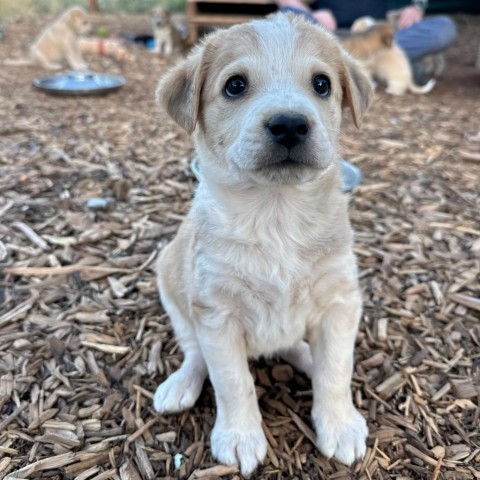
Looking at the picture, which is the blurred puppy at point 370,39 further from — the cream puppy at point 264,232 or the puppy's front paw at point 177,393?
the puppy's front paw at point 177,393

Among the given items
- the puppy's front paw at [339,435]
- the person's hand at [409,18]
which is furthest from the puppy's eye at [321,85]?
the person's hand at [409,18]

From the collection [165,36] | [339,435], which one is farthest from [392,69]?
[339,435]

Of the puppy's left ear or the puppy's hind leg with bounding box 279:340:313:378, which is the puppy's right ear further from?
the puppy's hind leg with bounding box 279:340:313:378

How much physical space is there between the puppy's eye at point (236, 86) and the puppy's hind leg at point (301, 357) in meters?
1.48

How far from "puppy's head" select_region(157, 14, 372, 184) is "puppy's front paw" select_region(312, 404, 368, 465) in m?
1.24

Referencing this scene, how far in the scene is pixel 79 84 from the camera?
8.05m

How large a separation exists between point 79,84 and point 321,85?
6.43 metres

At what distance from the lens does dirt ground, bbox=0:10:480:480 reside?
2684 millimetres

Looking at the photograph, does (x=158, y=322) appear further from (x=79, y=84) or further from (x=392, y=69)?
(x=392, y=69)

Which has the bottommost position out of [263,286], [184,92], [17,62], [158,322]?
[17,62]

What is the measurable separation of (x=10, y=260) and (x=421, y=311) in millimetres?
3033

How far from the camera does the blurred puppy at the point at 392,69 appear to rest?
9.23 meters

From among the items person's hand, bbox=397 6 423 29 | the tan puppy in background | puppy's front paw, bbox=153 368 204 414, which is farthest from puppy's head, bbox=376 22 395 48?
puppy's front paw, bbox=153 368 204 414

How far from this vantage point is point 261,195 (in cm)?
258
